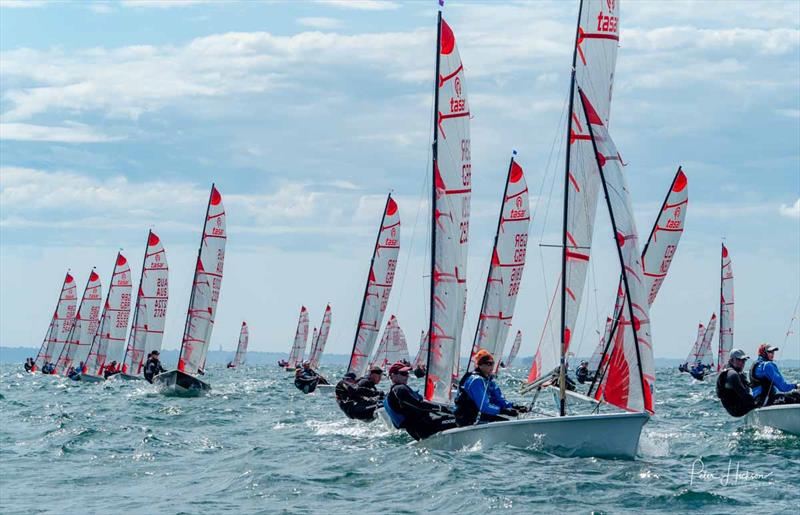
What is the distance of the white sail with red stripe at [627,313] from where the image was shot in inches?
592

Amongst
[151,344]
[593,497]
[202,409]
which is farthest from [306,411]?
[151,344]

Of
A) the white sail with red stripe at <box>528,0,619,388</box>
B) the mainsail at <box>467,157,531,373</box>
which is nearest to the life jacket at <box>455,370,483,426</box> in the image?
the white sail with red stripe at <box>528,0,619,388</box>

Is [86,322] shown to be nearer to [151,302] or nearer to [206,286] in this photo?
[151,302]

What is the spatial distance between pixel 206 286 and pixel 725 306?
2824 cm

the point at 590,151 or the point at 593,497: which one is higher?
the point at 590,151

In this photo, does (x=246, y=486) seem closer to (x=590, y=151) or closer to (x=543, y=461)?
(x=543, y=461)

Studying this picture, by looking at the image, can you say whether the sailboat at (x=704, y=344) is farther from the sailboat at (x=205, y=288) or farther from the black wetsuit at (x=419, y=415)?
the black wetsuit at (x=419, y=415)

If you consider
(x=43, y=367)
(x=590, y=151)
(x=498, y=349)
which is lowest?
(x=43, y=367)

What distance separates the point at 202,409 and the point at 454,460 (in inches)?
537

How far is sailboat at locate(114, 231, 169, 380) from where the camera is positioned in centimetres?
4438

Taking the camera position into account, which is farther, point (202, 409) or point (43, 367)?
point (43, 367)

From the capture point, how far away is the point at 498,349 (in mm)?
32875

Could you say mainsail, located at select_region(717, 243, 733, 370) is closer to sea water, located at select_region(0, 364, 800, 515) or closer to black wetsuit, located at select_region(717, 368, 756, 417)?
sea water, located at select_region(0, 364, 800, 515)

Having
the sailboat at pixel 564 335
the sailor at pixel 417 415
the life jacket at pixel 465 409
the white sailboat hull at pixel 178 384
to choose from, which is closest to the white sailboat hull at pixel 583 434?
the sailboat at pixel 564 335
